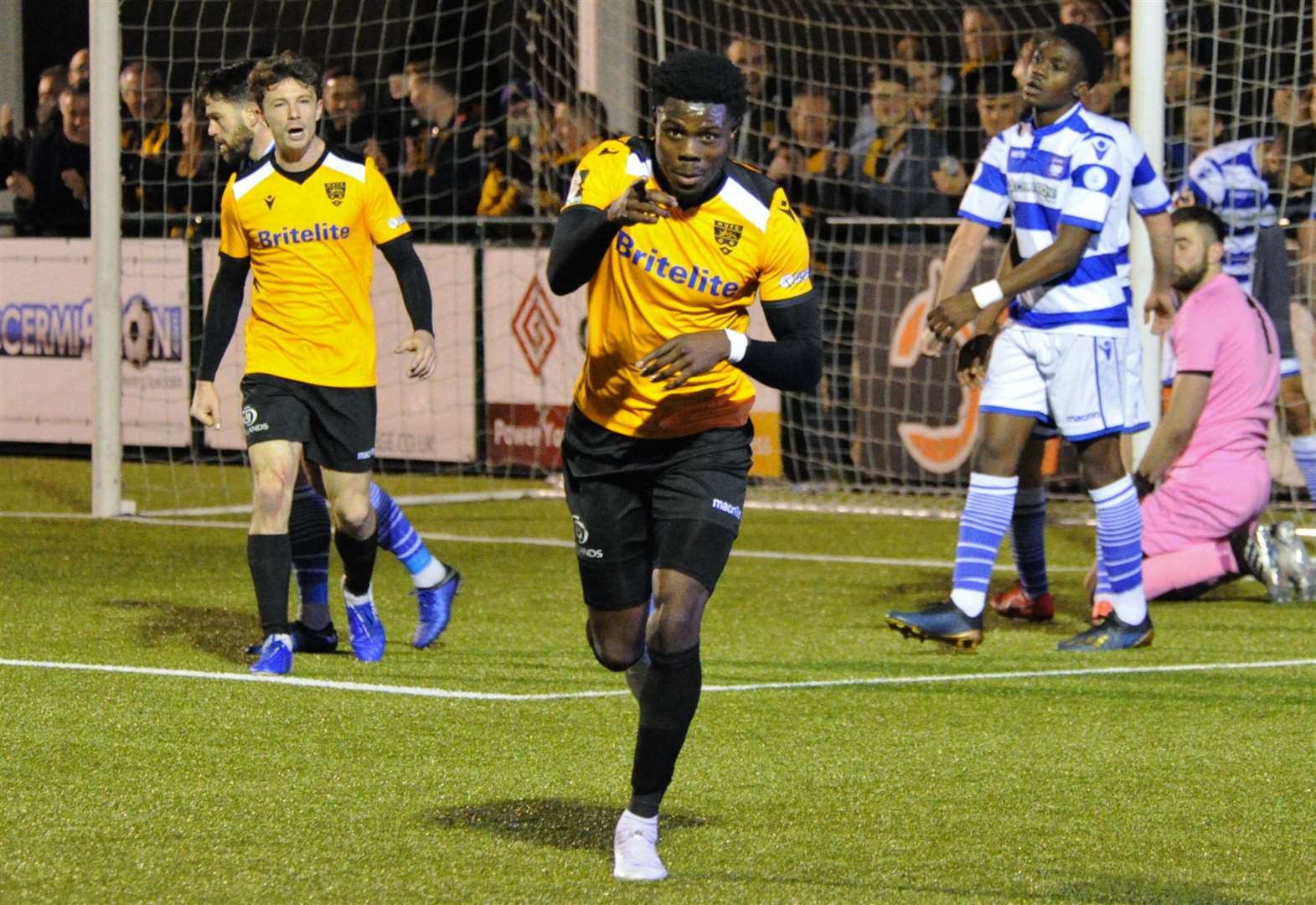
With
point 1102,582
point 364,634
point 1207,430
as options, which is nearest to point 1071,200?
point 1102,582

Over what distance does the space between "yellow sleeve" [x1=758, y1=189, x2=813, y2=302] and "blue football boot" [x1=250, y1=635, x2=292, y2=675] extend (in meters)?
2.74

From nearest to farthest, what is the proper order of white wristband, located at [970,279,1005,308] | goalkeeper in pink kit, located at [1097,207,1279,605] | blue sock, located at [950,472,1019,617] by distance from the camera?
white wristband, located at [970,279,1005,308] < blue sock, located at [950,472,1019,617] < goalkeeper in pink kit, located at [1097,207,1279,605]

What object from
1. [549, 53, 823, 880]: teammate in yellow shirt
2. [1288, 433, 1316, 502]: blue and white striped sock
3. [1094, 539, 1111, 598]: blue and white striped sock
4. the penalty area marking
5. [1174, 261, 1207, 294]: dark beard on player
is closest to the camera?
[549, 53, 823, 880]: teammate in yellow shirt

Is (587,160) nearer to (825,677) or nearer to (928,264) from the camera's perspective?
(825,677)

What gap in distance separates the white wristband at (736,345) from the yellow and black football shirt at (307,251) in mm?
2835

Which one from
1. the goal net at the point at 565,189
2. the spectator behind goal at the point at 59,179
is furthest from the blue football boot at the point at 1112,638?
the spectator behind goal at the point at 59,179

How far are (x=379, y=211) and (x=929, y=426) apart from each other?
6.22 metres

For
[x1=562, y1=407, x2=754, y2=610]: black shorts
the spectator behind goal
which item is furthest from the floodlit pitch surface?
the spectator behind goal

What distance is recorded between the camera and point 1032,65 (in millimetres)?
7859

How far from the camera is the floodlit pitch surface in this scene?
476 cm

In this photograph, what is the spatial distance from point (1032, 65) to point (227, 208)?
2745mm

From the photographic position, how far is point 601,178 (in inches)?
194

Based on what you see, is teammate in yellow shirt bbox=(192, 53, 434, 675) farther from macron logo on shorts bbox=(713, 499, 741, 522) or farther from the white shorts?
macron logo on shorts bbox=(713, 499, 741, 522)

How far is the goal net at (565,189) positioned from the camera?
43.1 feet
